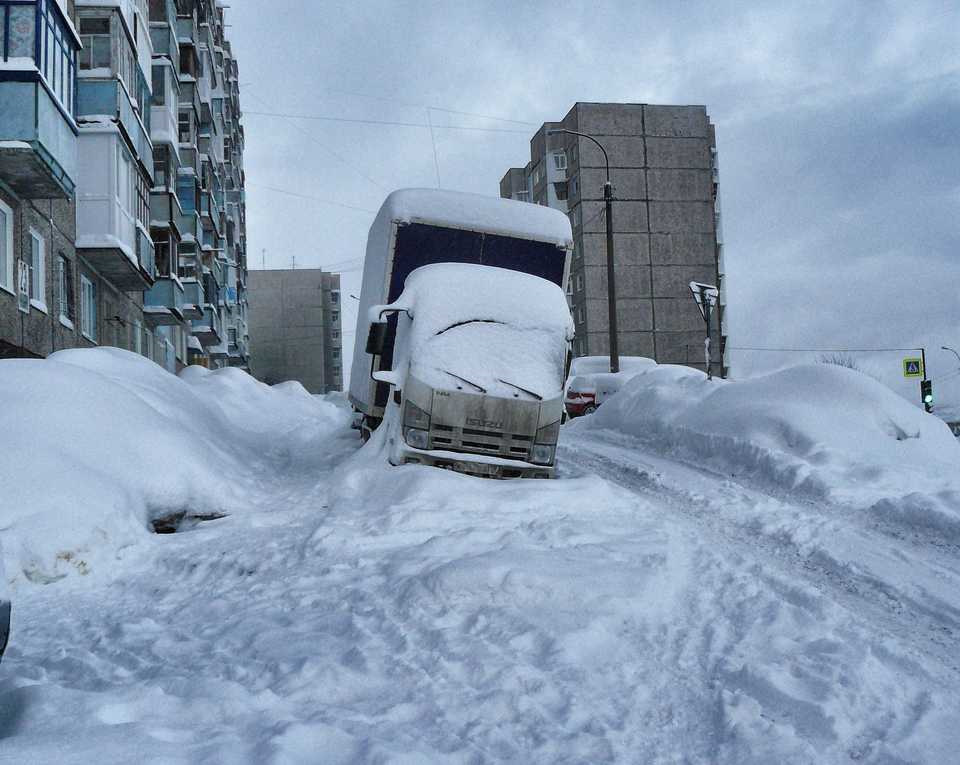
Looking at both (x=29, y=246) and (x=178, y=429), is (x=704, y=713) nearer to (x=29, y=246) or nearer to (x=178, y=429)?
(x=178, y=429)

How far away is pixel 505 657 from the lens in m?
4.14

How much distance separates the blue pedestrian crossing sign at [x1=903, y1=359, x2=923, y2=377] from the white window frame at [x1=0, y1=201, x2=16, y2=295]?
3633 centimetres

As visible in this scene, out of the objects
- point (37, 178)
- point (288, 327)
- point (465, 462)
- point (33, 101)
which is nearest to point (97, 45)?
point (37, 178)

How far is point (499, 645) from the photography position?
4312mm

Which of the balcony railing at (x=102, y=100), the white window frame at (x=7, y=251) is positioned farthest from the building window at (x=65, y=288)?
the balcony railing at (x=102, y=100)

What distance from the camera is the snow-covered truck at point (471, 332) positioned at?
31.1 ft

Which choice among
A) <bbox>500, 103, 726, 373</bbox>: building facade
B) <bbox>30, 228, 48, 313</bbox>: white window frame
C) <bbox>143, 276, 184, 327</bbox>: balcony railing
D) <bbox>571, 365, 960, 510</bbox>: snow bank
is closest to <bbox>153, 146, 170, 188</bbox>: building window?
<bbox>143, 276, 184, 327</bbox>: balcony railing

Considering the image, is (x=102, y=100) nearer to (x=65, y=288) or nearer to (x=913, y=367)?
(x=65, y=288)

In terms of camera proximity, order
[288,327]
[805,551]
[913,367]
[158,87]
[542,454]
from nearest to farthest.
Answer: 1. [805,551]
2. [542,454]
3. [158,87]
4. [913,367]
5. [288,327]

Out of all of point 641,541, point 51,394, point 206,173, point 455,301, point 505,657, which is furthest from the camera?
point 206,173

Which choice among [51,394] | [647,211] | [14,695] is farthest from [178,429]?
[647,211]

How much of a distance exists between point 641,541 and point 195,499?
4.65 meters

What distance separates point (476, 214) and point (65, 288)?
13.6 m

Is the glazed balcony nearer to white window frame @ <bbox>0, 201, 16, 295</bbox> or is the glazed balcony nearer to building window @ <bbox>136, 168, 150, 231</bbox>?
white window frame @ <bbox>0, 201, 16, 295</bbox>
